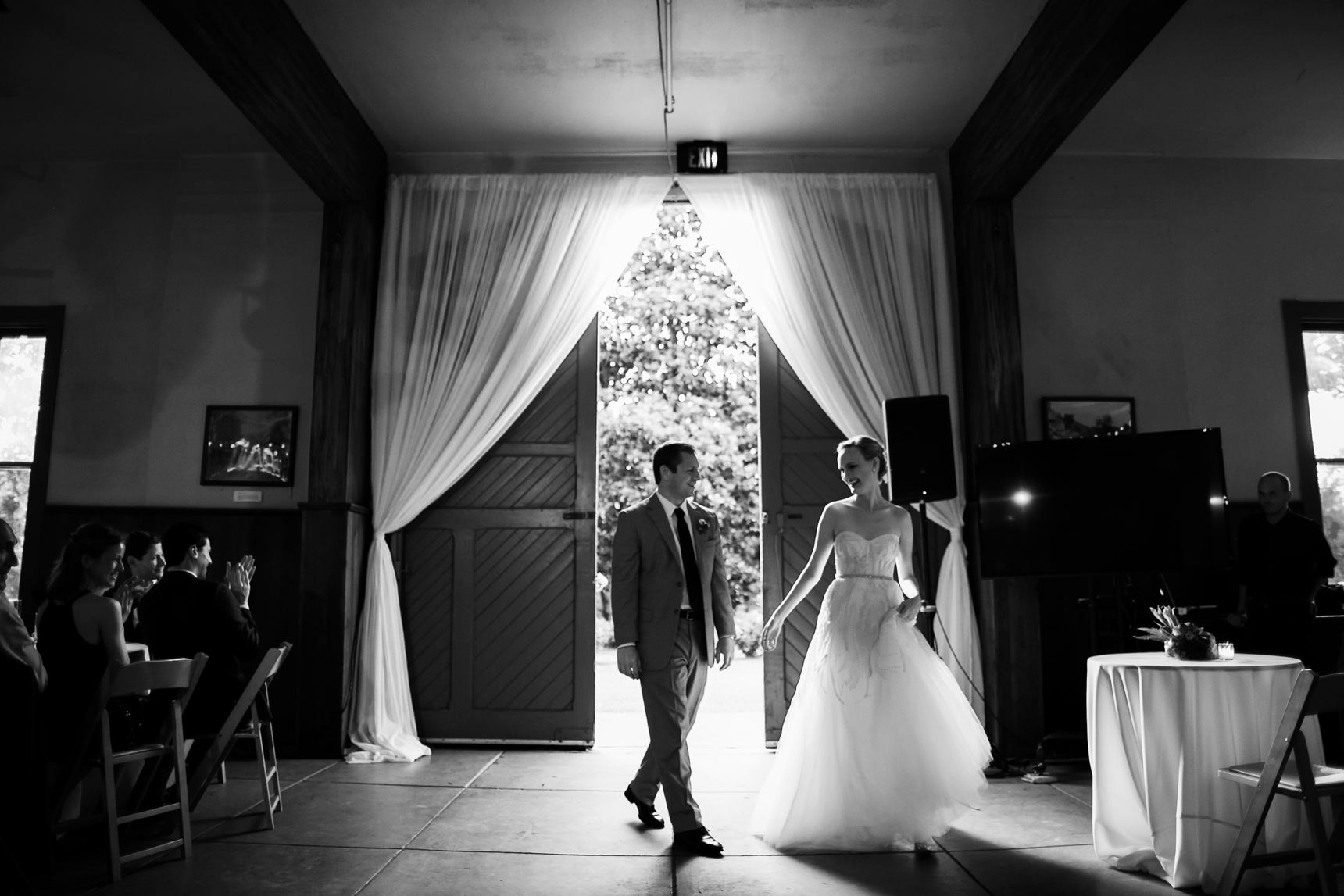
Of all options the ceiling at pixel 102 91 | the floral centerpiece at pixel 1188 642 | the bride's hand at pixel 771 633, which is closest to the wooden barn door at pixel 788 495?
the bride's hand at pixel 771 633

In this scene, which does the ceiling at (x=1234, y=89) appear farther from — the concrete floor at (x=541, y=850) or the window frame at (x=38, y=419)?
the window frame at (x=38, y=419)

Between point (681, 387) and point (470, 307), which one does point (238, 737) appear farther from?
→ point (681, 387)

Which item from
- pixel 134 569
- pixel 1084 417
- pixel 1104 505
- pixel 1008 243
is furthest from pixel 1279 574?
pixel 134 569

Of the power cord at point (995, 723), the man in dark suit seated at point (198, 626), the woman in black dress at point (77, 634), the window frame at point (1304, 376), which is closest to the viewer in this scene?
the woman in black dress at point (77, 634)

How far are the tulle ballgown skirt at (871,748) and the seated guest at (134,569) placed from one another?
326cm

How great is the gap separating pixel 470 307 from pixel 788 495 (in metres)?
2.57

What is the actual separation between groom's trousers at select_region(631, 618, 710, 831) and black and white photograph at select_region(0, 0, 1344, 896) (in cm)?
24

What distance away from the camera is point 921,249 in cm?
686

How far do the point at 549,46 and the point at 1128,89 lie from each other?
366 centimetres

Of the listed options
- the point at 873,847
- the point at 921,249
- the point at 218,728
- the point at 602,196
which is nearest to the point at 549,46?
the point at 602,196

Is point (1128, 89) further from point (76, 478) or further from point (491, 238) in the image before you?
point (76, 478)

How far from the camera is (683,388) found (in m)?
13.2

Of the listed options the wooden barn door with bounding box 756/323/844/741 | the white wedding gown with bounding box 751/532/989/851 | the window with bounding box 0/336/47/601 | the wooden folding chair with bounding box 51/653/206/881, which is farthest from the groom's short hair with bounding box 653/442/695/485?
the window with bounding box 0/336/47/601

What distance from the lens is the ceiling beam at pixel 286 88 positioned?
479cm
